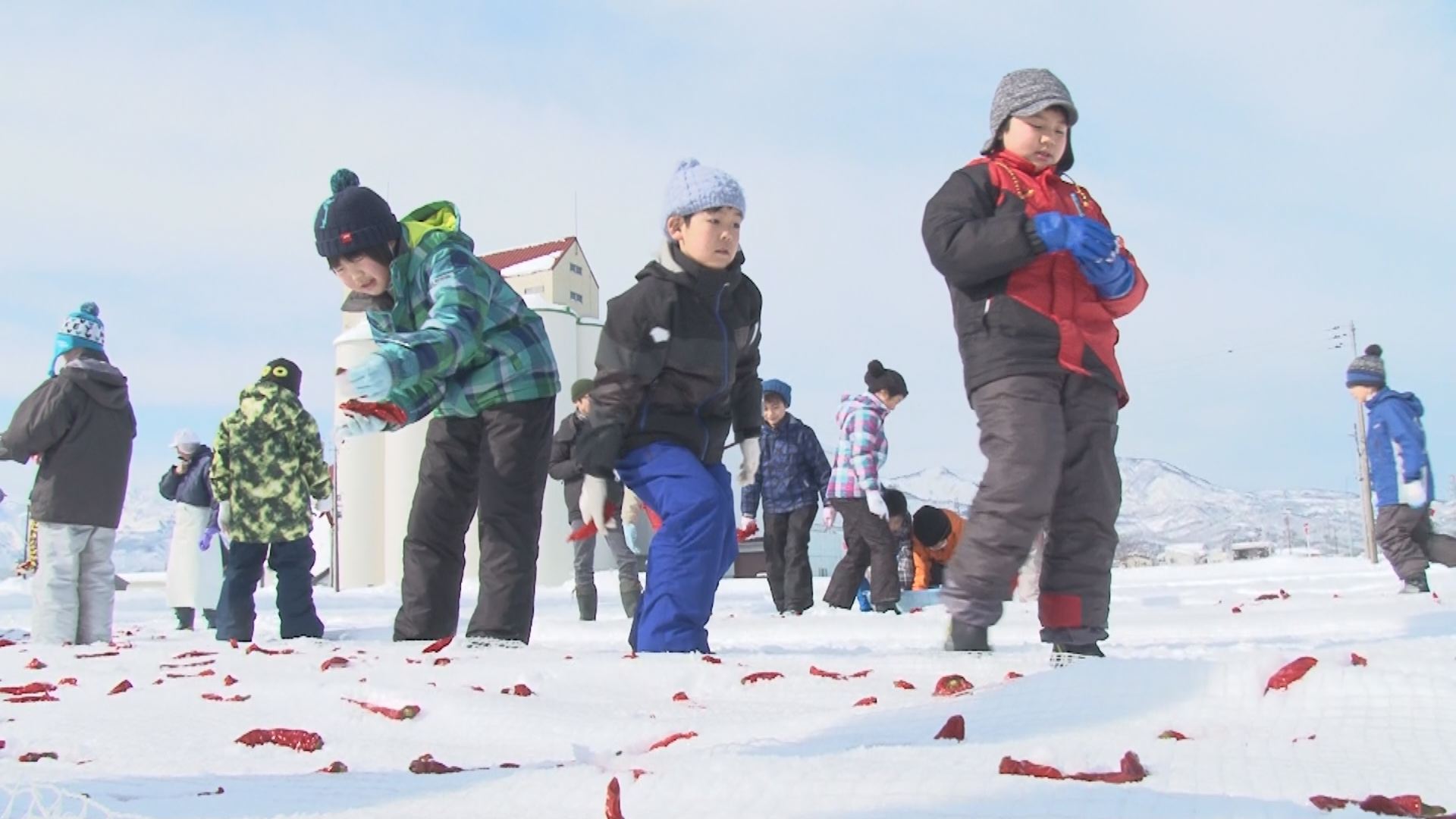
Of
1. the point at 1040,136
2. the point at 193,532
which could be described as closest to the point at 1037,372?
the point at 1040,136

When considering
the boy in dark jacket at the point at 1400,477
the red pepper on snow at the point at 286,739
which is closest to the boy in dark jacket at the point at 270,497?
the red pepper on snow at the point at 286,739

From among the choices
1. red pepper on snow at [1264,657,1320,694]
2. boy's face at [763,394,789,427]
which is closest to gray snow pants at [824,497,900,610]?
boy's face at [763,394,789,427]

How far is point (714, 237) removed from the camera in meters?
4.57

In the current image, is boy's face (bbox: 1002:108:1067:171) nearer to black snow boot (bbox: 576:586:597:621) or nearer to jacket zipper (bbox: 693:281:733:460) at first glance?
jacket zipper (bbox: 693:281:733:460)

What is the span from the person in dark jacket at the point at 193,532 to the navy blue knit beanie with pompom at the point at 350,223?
6.83 meters

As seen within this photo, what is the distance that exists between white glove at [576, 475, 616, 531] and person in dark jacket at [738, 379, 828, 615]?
5533 mm

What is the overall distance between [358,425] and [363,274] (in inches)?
33.0

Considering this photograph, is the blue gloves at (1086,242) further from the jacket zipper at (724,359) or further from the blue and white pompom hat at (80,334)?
the blue and white pompom hat at (80,334)

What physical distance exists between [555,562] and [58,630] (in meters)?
25.2

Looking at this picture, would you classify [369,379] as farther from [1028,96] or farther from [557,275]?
[557,275]

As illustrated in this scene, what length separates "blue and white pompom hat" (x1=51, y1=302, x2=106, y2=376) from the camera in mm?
7324

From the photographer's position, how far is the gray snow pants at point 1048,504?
148 inches

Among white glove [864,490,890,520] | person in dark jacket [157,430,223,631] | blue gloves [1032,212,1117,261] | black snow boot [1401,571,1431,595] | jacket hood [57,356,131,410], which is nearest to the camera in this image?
blue gloves [1032,212,1117,261]

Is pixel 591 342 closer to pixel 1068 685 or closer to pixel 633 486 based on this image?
pixel 633 486
